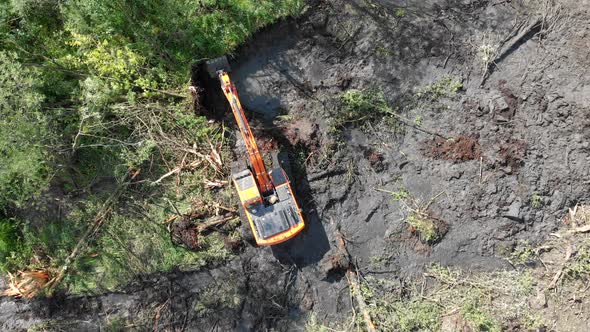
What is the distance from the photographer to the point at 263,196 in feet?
26.9

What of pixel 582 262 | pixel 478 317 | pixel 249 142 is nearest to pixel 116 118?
pixel 249 142

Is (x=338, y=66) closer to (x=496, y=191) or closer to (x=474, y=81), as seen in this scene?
(x=474, y=81)

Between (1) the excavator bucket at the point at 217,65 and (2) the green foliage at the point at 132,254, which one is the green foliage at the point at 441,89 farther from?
(2) the green foliage at the point at 132,254

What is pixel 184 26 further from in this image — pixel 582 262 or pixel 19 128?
pixel 582 262

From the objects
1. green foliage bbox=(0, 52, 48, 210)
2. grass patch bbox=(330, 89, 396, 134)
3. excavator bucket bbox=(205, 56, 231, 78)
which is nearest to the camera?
green foliage bbox=(0, 52, 48, 210)

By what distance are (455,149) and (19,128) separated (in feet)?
26.8

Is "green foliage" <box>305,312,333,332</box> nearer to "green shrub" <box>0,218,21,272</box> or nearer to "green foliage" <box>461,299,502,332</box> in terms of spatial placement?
"green foliage" <box>461,299,502,332</box>

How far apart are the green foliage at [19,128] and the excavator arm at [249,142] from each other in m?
3.39

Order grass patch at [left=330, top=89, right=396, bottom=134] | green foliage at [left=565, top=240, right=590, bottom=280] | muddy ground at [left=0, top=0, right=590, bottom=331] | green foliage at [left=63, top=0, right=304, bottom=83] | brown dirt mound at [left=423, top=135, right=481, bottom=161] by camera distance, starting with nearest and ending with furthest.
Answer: green foliage at [left=565, top=240, right=590, bottom=280]
muddy ground at [left=0, top=0, right=590, bottom=331]
brown dirt mound at [left=423, top=135, right=481, bottom=161]
green foliage at [left=63, top=0, right=304, bottom=83]
grass patch at [left=330, top=89, right=396, bottom=134]

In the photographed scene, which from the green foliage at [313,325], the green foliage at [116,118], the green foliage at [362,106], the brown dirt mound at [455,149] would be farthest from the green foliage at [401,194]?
the green foliage at [116,118]

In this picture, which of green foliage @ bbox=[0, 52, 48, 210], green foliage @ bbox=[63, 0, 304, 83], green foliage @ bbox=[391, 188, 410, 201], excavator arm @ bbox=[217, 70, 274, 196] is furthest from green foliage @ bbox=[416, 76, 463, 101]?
green foliage @ bbox=[0, 52, 48, 210]

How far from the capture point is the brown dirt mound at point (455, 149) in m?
8.69

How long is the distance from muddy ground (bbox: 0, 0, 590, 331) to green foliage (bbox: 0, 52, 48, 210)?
2.76 m

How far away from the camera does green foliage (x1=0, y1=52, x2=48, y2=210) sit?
25.1 feet
